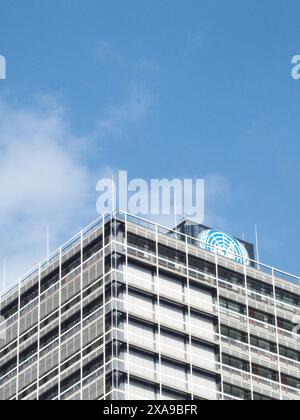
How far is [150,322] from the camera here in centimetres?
16175

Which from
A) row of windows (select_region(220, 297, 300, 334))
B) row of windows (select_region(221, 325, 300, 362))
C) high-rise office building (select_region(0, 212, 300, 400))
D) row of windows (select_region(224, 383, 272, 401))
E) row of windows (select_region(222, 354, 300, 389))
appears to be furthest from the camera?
row of windows (select_region(220, 297, 300, 334))

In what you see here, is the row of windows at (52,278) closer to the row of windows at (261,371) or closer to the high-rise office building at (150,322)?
the high-rise office building at (150,322)

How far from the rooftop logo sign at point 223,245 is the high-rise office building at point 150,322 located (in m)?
0.19

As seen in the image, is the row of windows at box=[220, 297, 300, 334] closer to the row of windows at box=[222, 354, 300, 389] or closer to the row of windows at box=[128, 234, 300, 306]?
the row of windows at box=[128, 234, 300, 306]

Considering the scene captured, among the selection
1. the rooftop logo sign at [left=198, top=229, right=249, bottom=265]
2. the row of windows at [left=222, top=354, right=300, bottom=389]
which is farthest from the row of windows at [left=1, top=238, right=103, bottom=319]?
the row of windows at [left=222, top=354, right=300, bottom=389]

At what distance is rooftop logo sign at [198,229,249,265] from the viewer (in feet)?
588

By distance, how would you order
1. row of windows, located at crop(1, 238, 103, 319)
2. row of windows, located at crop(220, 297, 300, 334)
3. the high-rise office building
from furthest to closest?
row of windows, located at crop(220, 297, 300, 334) < row of windows, located at crop(1, 238, 103, 319) < the high-rise office building

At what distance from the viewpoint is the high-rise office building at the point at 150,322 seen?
159000 mm

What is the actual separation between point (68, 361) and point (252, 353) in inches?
1040

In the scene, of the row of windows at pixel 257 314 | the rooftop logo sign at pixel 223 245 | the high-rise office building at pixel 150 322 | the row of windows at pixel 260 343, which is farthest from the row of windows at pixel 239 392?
the rooftop logo sign at pixel 223 245

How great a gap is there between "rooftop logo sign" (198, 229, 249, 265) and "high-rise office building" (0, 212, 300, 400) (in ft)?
0.63

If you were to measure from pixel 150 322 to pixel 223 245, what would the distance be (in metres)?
24.2

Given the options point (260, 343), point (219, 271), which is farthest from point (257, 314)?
point (219, 271)
